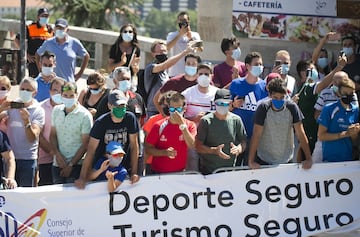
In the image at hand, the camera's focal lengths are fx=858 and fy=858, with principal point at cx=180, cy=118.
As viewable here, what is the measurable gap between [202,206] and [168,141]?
74cm

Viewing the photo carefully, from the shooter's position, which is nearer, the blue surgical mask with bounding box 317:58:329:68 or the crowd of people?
the crowd of people

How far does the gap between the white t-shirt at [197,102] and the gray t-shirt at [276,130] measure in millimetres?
832

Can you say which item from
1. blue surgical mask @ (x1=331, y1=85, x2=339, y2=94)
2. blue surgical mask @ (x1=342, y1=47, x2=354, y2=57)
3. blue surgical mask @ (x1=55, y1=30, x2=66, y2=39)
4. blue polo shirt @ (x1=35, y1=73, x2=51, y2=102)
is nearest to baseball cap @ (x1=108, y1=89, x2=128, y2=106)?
blue polo shirt @ (x1=35, y1=73, x2=51, y2=102)

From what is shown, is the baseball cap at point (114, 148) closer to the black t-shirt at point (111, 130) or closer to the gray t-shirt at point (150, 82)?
the black t-shirt at point (111, 130)

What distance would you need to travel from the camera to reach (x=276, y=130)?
8906 millimetres

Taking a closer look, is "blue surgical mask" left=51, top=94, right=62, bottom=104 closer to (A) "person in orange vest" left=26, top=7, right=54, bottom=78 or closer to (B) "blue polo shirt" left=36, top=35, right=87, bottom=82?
(B) "blue polo shirt" left=36, top=35, right=87, bottom=82

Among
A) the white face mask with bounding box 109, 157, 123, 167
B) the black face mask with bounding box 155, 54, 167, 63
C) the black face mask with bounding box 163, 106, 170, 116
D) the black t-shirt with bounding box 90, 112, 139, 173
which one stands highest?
the black face mask with bounding box 155, 54, 167, 63

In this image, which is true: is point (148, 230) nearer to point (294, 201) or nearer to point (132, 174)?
point (132, 174)

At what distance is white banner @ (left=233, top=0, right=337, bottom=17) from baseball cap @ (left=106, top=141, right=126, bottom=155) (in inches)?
265

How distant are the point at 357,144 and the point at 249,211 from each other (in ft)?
4.85

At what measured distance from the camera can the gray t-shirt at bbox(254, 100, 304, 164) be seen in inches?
348

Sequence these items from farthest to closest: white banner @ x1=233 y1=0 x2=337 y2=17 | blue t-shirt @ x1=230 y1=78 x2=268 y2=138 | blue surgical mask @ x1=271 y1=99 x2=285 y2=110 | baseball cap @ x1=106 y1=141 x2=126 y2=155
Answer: white banner @ x1=233 y1=0 x2=337 y2=17, blue t-shirt @ x1=230 y1=78 x2=268 y2=138, blue surgical mask @ x1=271 y1=99 x2=285 y2=110, baseball cap @ x1=106 y1=141 x2=126 y2=155

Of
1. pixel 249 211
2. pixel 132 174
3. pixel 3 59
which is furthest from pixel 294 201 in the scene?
pixel 3 59

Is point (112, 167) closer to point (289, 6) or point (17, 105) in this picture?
point (17, 105)
